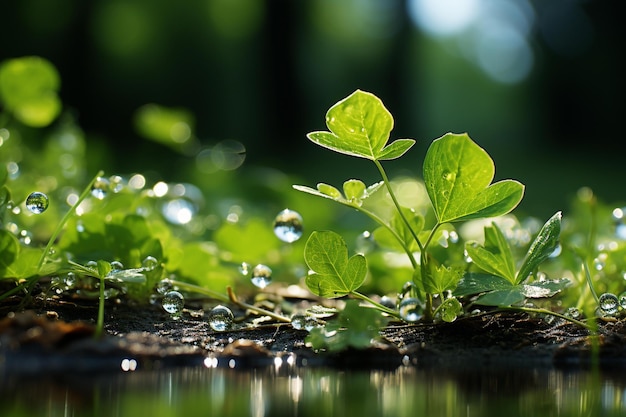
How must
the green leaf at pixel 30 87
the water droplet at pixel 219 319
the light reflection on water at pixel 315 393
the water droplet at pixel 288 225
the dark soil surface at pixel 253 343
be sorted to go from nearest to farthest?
the light reflection on water at pixel 315 393 → the dark soil surface at pixel 253 343 → the water droplet at pixel 219 319 → the water droplet at pixel 288 225 → the green leaf at pixel 30 87

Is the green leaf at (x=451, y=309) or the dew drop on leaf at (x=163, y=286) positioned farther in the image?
the dew drop on leaf at (x=163, y=286)

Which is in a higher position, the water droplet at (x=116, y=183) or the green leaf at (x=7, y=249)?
the water droplet at (x=116, y=183)

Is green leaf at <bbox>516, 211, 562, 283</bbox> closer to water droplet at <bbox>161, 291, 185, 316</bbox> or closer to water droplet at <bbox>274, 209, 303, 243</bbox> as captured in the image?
water droplet at <bbox>274, 209, 303, 243</bbox>

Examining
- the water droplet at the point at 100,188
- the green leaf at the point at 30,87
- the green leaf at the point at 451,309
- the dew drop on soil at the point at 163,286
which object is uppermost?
the green leaf at the point at 30,87

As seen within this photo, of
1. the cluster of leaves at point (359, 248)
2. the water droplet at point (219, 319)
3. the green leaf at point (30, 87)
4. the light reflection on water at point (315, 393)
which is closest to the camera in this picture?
the light reflection on water at point (315, 393)

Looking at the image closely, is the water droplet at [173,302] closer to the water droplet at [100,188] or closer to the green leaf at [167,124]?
the water droplet at [100,188]

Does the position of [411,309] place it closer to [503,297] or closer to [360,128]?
[503,297]

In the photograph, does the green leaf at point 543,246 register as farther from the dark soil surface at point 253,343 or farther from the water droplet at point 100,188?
the water droplet at point 100,188

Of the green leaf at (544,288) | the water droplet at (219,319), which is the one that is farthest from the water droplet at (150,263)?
the green leaf at (544,288)
